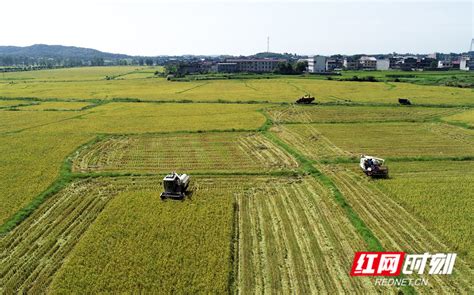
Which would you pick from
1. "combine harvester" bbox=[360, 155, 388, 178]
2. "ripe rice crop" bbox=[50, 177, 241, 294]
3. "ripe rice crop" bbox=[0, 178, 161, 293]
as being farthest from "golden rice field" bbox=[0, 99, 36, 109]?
"combine harvester" bbox=[360, 155, 388, 178]

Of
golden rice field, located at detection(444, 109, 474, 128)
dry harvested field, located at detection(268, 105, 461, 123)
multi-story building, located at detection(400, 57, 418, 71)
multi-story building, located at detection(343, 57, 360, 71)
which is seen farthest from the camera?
multi-story building, located at detection(343, 57, 360, 71)

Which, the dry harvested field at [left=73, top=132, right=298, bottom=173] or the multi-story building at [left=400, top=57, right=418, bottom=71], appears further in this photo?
the multi-story building at [left=400, top=57, right=418, bottom=71]

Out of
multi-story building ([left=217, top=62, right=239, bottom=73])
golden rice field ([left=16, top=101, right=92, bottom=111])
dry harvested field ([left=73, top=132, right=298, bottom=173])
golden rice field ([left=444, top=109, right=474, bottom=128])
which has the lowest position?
dry harvested field ([left=73, top=132, right=298, bottom=173])

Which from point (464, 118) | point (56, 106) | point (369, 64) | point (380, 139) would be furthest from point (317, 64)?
point (380, 139)

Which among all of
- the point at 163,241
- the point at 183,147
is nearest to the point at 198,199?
the point at 163,241

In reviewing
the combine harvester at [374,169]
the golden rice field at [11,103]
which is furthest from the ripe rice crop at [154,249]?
the golden rice field at [11,103]

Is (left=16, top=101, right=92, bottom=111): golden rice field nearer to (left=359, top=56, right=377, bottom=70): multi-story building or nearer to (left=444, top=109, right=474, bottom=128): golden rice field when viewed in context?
(left=444, top=109, right=474, bottom=128): golden rice field

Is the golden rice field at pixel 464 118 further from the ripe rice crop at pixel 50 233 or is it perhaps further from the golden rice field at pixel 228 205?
the ripe rice crop at pixel 50 233
